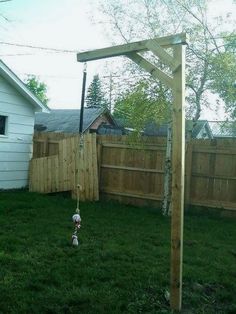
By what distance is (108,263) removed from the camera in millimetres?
5152

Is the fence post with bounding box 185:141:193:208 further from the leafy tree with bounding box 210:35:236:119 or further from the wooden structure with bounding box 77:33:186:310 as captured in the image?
the wooden structure with bounding box 77:33:186:310

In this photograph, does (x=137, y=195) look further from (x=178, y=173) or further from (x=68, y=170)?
(x=178, y=173)

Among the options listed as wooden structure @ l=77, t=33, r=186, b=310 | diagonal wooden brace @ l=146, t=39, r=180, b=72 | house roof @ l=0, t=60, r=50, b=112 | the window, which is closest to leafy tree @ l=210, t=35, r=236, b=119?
diagonal wooden brace @ l=146, t=39, r=180, b=72

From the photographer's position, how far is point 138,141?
963 centimetres

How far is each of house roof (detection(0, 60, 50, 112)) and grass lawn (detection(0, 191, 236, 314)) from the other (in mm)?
4396

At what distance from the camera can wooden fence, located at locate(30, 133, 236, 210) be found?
898cm

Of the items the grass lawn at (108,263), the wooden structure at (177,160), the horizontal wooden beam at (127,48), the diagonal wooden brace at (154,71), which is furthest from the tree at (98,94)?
the wooden structure at (177,160)

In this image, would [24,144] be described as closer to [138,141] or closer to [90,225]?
[138,141]

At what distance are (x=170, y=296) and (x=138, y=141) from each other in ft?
19.6

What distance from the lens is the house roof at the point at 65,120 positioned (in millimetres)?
23667

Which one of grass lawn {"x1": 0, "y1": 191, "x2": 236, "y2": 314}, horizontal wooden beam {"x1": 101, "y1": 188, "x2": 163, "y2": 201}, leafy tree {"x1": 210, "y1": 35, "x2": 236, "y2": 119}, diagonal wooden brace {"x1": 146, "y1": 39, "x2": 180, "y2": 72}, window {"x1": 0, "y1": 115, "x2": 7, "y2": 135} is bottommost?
grass lawn {"x1": 0, "y1": 191, "x2": 236, "y2": 314}

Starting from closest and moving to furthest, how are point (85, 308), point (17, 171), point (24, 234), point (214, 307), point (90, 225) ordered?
point (85, 308)
point (214, 307)
point (24, 234)
point (90, 225)
point (17, 171)

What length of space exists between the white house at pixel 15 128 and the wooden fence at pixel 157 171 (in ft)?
9.51

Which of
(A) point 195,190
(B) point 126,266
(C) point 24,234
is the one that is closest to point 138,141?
(A) point 195,190
